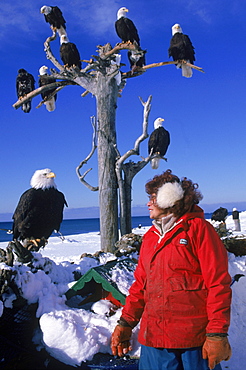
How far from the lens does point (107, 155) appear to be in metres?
6.27

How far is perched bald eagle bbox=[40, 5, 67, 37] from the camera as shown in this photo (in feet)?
25.7

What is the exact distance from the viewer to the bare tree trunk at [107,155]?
609 centimetres

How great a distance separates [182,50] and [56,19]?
309 cm

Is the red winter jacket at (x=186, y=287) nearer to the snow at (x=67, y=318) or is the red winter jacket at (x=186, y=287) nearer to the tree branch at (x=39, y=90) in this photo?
the snow at (x=67, y=318)

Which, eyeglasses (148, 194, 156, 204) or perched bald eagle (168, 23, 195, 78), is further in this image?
perched bald eagle (168, 23, 195, 78)

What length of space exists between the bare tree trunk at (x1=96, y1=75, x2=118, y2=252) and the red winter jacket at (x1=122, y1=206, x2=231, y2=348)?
163 inches

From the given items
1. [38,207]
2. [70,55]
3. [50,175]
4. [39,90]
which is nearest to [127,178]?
[50,175]

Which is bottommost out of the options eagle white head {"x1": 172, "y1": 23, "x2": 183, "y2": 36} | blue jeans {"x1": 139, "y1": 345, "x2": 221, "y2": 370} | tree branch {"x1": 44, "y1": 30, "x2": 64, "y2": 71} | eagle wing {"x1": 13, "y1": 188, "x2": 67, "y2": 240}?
blue jeans {"x1": 139, "y1": 345, "x2": 221, "y2": 370}

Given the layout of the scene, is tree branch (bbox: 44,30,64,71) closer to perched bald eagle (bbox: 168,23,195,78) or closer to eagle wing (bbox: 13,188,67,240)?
perched bald eagle (bbox: 168,23,195,78)

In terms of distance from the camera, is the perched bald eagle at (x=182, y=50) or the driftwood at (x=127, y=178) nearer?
the driftwood at (x=127, y=178)

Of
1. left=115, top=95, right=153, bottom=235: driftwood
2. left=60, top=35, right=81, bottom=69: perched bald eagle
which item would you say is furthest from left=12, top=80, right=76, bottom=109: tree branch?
left=115, top=95, right=153, bottom=235: driftwood

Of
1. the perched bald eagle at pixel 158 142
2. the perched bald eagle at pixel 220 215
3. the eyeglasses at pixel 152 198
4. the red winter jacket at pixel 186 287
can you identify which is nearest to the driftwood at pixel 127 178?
the perched bald eagle at pixel 158 142

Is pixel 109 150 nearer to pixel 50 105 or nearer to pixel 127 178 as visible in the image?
pixel 127 178

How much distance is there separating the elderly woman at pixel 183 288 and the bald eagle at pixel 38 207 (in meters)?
3.09
